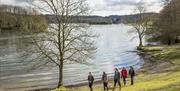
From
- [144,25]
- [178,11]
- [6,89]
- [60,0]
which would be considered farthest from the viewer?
[144,25]

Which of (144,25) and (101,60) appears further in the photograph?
(144,25)

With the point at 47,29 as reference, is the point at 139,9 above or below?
above

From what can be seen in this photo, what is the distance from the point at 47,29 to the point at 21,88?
9.23 meters

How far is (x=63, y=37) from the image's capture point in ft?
150

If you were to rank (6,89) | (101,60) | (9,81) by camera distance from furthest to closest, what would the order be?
(101,60), (9,81), (6,89)

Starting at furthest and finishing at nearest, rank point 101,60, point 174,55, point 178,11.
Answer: point 101,60
point 174,55
point 178,11

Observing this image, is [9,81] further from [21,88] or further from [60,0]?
[60,0]

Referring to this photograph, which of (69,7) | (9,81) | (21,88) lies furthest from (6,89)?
(69,7)

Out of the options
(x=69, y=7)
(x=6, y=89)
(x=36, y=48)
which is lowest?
(x=6, y=89)

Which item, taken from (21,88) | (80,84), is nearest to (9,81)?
(21,88)

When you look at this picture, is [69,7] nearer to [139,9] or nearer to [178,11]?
[178,11]

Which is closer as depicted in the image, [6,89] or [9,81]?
[6,89]

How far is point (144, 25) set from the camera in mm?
103688

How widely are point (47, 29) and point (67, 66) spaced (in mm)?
24950
